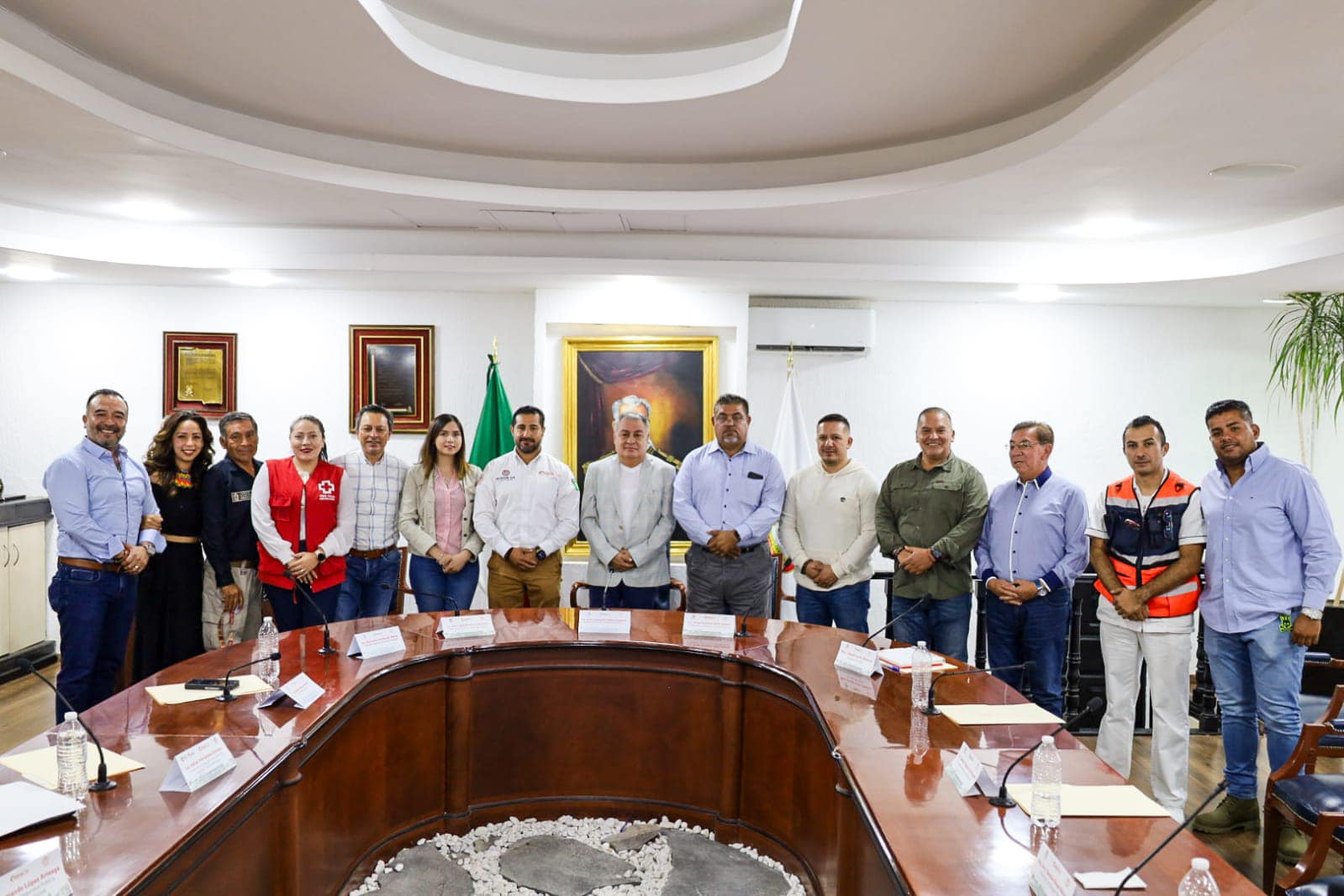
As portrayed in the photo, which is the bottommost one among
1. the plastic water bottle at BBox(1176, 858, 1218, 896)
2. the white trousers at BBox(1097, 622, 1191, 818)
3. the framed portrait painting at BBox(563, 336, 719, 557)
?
the white trousers at BBox(1097, 622, 1191, 818)

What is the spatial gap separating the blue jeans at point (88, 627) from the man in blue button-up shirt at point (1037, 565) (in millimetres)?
3836

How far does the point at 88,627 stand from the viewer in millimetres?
3916

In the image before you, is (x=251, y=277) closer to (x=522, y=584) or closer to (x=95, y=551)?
(x=95, y=551)

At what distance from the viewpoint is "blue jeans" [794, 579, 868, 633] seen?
4.36 meters

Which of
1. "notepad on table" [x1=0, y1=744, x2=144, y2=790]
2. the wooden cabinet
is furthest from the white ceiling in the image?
"notepad on table" [x1=0, y1=744, x2=144, y2=790]

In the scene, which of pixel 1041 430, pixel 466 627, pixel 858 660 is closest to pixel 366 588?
pixel 466 627

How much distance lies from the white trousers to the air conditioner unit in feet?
9.60

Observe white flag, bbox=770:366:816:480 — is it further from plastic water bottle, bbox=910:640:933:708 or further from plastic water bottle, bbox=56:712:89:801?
plastic water bottle, bbox=56:712:89:801

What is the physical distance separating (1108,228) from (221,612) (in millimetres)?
5081

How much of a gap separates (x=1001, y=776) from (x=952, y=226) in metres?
3.64

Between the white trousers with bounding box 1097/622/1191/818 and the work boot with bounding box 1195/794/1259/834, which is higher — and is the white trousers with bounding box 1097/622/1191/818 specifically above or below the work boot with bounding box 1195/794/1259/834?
above

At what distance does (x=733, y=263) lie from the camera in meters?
5.46

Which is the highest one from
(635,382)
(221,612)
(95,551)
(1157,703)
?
(635,382)

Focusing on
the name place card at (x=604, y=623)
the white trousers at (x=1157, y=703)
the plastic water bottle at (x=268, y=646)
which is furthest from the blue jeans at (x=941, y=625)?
the plastic water bottle at (x=268, y=646)
